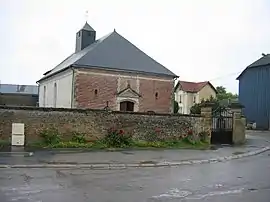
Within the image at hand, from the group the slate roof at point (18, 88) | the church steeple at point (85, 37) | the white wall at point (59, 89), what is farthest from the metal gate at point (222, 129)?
the slate roof at point (18, 88)

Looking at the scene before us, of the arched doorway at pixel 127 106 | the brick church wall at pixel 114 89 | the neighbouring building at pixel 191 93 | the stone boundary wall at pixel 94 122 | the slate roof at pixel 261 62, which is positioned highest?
the slate roof at pixel 261 62

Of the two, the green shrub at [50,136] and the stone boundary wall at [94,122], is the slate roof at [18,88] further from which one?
the green shrub at [50,136]

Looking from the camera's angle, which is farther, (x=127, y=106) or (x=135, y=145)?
(x=127, y=106)

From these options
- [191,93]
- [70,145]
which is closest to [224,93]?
[191,93]

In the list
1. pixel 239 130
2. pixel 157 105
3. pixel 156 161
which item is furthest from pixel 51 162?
pixel 157 105

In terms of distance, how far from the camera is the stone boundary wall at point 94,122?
1966cm

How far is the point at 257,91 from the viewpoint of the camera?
4812cm

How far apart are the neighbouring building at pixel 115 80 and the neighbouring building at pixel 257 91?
14.6 m

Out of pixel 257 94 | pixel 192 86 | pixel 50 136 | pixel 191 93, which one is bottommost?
pixel 50 136

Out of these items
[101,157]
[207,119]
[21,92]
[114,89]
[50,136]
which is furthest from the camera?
[21,92]

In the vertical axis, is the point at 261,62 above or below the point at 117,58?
above

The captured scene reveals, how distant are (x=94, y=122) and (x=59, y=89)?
18.3 meters

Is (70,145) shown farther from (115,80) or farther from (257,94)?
(257,94)

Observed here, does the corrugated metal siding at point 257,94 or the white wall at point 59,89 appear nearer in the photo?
the white wall at point 59,89
